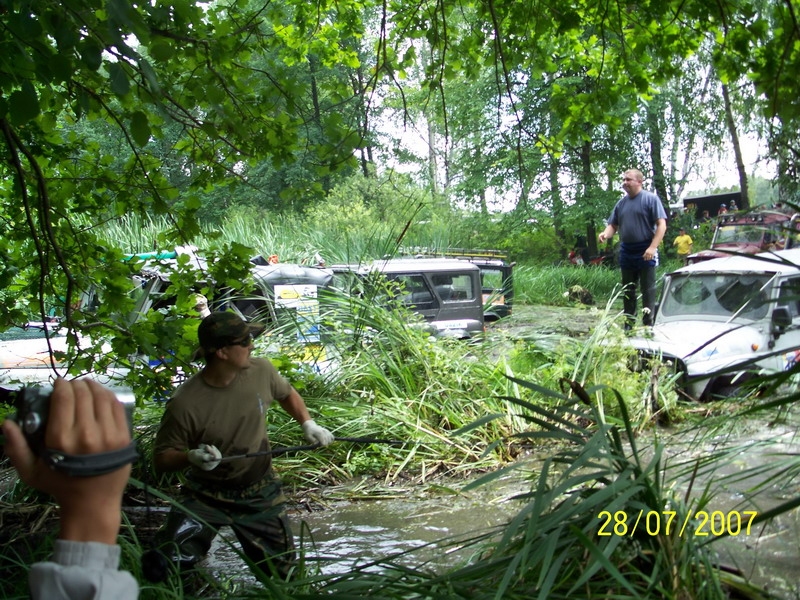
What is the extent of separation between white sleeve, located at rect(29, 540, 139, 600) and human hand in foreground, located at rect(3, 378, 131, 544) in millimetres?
15

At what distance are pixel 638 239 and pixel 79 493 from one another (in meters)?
8.70

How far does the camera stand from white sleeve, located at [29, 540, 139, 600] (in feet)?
3.95

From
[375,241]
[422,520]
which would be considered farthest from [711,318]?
[422,520]

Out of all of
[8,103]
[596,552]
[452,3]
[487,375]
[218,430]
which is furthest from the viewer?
[487,375]

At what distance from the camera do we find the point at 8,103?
3004mm

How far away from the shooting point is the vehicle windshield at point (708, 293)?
8250mm

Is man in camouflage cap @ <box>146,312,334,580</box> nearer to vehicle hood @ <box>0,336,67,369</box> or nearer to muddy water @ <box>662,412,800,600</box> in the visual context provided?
muddy water @ <box>662,412,800,600</box>

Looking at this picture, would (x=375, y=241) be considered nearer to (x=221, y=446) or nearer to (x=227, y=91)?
(x=227, y=91)

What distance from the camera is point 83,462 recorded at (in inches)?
46.4

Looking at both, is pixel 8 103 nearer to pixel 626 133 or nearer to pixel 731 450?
pixel 731 450

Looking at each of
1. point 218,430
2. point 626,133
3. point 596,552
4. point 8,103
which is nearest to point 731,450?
point 596,552

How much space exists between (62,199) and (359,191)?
18.8 meters

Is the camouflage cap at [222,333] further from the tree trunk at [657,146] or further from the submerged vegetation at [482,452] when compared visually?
the tree trunk at [657,146]
